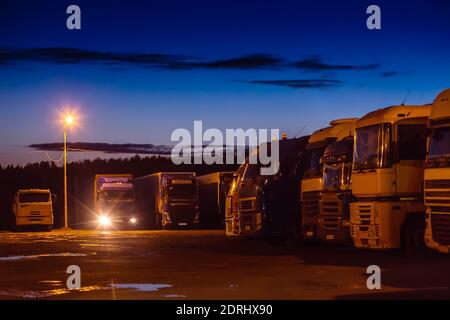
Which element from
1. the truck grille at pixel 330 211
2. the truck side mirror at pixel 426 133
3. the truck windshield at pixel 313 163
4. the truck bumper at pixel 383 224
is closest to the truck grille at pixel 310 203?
the truck windshield at pixel 313 163

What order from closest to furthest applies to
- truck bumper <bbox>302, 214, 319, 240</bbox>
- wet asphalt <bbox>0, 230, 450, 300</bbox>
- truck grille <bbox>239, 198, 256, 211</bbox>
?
1. wet asphalt <bbox>0, 230, 450, 300</bbox>
2. truck bumper <bbox>302, 214, 319, 240</bbox>
3. truck grille <bbox>239, 198, 256, 211</bbox>

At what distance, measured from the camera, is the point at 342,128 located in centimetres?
2461

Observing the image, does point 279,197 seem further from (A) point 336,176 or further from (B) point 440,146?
(B) point 440,146

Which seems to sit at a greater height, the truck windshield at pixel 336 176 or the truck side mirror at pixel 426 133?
the truck side mirror at pixel 426 133

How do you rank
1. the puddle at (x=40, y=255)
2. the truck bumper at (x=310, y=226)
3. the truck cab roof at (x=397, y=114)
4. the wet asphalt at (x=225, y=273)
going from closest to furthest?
1. the wet asphalt at (x=225, y=273)
2. the truck cab roof at (x=397, y=114)
3. the puddle at (x=40, y=255)
4. the truck bumper at (x=310, y=226)

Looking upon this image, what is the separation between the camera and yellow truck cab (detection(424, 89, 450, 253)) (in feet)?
56.3

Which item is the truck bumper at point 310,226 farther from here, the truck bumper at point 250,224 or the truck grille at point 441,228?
the truck grille at point 441,228

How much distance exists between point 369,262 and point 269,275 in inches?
142

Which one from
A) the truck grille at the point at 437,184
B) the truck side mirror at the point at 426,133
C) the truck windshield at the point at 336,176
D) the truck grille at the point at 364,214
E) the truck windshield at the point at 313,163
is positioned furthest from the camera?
the truck windshield at the point at 313,163

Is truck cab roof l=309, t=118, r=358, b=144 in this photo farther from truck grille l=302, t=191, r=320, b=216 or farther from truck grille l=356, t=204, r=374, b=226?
truck grille l=356, t=204, r=374, b=226

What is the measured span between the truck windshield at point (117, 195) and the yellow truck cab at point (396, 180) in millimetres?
30671

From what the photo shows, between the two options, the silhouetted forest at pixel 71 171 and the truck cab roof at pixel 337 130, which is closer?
the truck cab roof at pixel 337 130

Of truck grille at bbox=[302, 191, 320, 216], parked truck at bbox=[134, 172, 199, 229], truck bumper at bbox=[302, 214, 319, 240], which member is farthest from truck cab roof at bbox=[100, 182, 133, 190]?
truck bumper at bbox=[302, 214, 319, 240]

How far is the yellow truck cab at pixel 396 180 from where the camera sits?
19734 millimetres
